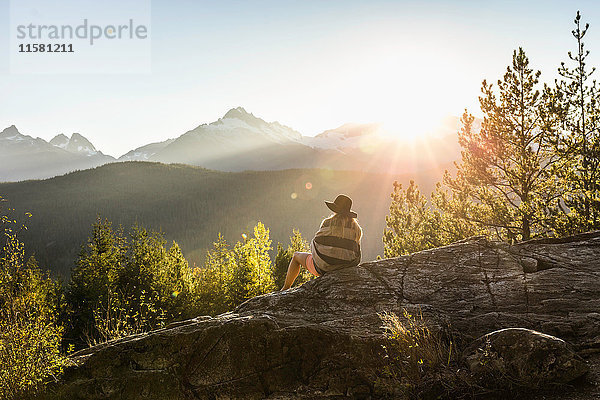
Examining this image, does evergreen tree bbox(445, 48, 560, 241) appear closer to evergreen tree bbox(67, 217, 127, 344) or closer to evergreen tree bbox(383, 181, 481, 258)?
evergreen tree bbox(383, 181, 481, 258)

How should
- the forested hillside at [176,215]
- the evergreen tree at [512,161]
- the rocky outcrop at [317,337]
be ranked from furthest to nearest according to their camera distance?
the forested hillside at [176,215], the evergreen tree at [512,161], the rocky outcrop at [317,337]

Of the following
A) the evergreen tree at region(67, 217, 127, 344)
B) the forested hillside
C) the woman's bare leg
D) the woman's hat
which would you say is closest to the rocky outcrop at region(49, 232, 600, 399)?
the woman's bare leg

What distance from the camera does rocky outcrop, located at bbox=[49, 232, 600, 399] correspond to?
4680 millimetres

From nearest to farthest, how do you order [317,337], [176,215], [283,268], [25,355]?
[317,337] → [25,355] → [283,268] → [176,215]

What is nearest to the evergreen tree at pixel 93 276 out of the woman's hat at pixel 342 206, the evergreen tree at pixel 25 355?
the evergreen tree at pixel 25 355

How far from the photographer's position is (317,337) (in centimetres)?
492

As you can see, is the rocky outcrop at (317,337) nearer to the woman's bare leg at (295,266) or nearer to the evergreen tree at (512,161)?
the woman's bare leg at (295,266)

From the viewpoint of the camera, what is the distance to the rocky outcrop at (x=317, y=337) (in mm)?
4680

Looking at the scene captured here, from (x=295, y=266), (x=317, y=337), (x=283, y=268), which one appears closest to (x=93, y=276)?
(x=283, y=268)

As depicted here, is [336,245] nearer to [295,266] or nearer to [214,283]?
[295,266]

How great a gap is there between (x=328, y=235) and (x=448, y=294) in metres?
2.39

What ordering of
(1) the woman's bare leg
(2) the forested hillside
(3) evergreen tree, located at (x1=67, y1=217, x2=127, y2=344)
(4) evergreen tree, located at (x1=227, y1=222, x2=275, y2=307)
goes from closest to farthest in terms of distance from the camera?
(1) the woman's bare leg, (4) evergreen tree, located at (x1=227, y1=222, x2=275, y2=307), (3) evergreen tree, located at (x1=67, y1=217, x2=127, y2=344), (2) the forested hillside

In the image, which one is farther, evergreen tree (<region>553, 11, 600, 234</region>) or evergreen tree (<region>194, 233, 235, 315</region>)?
evergreen tree (<region>194, 233, 235, 315</region>)

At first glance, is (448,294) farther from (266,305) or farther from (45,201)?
(45,201)
